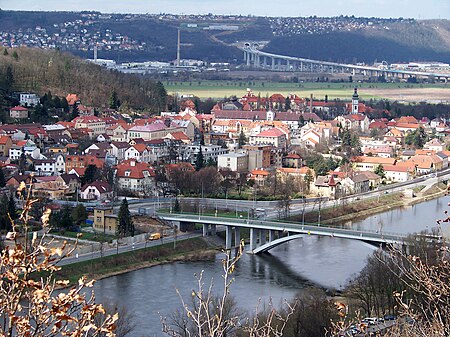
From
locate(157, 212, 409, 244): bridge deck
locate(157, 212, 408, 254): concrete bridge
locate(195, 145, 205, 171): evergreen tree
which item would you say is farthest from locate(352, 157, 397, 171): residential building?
locate(157, 212, 409, 244): bridge deck

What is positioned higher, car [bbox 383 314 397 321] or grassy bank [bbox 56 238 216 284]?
car [bbox 383 314 397 321]

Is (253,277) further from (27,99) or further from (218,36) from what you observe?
(218,36)

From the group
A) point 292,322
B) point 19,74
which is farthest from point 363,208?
point 19,74

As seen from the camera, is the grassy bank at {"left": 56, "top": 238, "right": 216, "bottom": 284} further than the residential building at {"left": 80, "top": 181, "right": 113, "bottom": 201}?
No

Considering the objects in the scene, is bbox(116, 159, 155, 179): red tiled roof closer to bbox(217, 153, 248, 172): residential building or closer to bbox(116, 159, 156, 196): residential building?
bbox(116, 159, 156, 196): residential building

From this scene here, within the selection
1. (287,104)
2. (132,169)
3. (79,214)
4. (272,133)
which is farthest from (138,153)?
(287,104)

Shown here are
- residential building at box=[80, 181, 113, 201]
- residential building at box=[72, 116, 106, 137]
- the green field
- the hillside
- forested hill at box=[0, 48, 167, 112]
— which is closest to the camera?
residential building at box=[80, 181, 113, 201]

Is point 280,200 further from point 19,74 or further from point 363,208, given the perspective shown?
point 19,74
